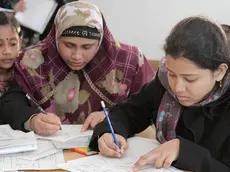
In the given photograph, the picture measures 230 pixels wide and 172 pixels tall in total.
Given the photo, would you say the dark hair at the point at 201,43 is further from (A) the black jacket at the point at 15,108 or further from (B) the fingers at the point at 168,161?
(A) the black jacket at the point at 15,108

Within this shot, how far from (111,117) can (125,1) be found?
8.57ft

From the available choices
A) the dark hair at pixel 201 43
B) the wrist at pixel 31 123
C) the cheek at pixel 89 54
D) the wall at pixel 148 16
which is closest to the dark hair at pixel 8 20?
the cheek at pixel 89 54

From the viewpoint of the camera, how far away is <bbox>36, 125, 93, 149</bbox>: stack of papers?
4.76 feet

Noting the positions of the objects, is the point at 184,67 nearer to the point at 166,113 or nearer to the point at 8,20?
the point at 166,113

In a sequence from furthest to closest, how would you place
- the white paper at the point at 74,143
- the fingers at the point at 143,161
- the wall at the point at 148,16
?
1. the wall at the point at 148,16
2. the white paper at the point at 74,143
3. the fingers at the point at 143,161

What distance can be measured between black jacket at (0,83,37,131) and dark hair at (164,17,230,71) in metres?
0.72

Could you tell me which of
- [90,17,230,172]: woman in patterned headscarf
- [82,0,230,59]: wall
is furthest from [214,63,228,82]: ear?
[82,0,230,59]: wall

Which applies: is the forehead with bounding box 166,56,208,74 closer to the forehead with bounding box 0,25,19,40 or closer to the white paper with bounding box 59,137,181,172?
the white paper with bounding box 59,137,181,172

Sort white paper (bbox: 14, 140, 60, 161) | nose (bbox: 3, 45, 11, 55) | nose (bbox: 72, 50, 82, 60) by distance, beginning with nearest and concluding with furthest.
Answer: white paper (bbox: 14, 140, 60, 161) → nose (bbox: 72, 50, 82, 60) → nose (bbox: 3, 45, 11, 55)

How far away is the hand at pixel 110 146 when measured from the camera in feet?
4.37

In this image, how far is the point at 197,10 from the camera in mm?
3941

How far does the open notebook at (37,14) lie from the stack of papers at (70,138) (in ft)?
5.29

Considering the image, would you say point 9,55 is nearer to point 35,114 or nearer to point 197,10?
point 35,114

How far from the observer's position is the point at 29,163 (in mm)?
1290
